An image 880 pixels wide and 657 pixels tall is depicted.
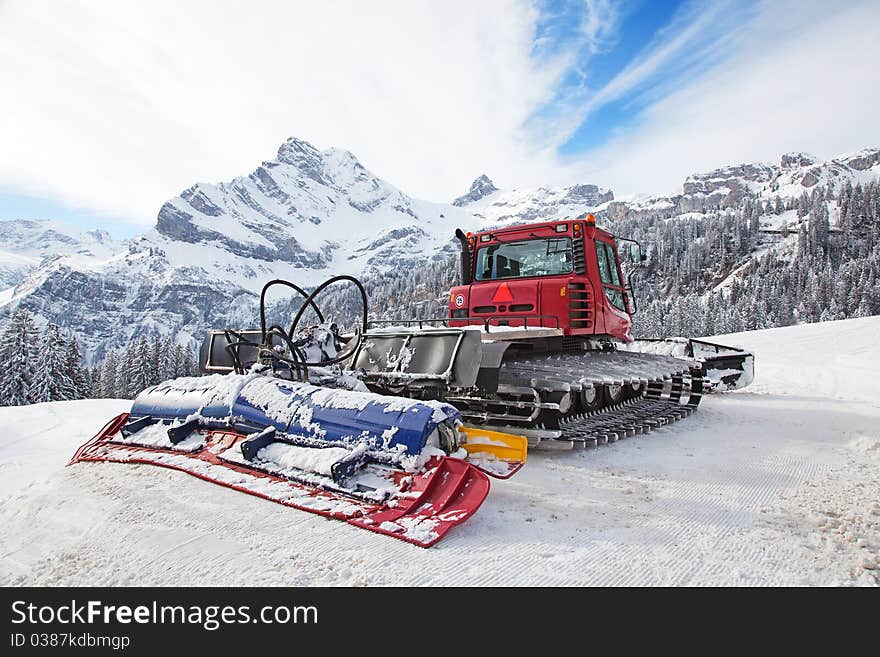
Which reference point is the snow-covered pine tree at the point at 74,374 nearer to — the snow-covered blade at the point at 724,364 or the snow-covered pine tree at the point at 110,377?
the snow-covered pine tree at the point at 110,377

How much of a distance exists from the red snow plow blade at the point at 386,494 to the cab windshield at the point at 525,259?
4901 millimetres

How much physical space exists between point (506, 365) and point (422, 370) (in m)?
1.19

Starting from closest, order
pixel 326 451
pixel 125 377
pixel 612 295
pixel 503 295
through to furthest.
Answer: pixel 326 451, pixel 503 295, pixel 612 295, pixel 125 377

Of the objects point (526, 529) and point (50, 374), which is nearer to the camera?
point (526, 529)

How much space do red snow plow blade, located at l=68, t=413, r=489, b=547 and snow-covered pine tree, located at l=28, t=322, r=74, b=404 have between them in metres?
32.3

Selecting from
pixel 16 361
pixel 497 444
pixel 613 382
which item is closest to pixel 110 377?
pixel 16 361

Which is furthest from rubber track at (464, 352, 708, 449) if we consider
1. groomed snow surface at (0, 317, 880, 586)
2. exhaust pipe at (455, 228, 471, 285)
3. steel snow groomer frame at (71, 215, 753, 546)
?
exhaust pipe at (455, 228, 471, 285)

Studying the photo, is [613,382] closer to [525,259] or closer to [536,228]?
[525,259]

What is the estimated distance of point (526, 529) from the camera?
333 centimetres

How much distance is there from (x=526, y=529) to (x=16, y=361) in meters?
36.4

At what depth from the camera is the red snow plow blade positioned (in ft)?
10.4

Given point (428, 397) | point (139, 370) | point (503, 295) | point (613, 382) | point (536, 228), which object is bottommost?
point (139, 370)
